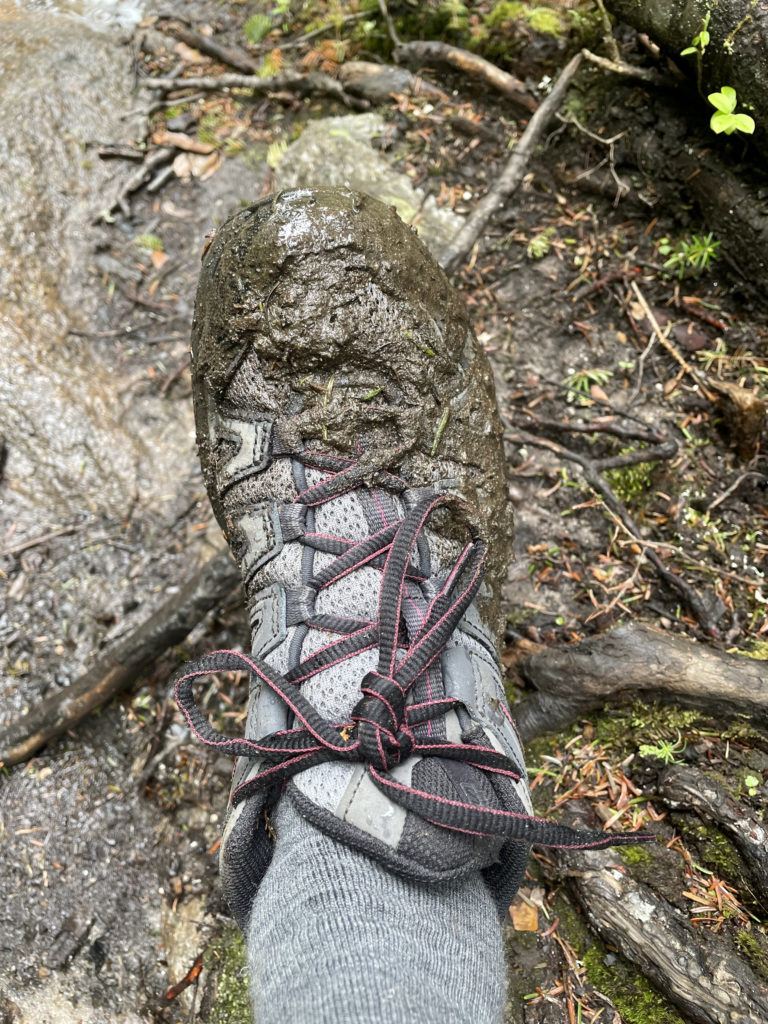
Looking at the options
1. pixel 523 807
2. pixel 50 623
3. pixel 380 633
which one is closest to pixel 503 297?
pixel 380 633

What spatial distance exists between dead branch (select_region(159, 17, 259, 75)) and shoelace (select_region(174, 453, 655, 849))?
3.23 m

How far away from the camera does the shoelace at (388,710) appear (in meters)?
1.57

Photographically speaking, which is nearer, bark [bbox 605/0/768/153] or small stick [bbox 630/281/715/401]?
bark [bbox 605/0/768/153]

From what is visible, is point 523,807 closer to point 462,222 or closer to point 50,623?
point 50,623

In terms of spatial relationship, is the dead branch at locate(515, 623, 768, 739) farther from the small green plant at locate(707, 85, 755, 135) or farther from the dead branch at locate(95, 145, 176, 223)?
the dead branch at locate(95, 145, 176, 223)

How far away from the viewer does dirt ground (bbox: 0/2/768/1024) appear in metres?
2.15

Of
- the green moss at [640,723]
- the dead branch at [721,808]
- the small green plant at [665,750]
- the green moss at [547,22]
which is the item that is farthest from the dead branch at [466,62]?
the dead branch at [721,808]

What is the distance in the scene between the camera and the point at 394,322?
225 cm

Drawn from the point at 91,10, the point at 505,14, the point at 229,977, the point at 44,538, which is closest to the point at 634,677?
the point at 229,977

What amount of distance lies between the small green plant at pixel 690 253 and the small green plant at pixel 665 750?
191 cm

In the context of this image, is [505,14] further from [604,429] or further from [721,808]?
[721,808]

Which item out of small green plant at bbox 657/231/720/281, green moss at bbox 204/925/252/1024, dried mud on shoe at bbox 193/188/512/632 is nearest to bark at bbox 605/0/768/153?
small green plant at bbox 657/231/720/281

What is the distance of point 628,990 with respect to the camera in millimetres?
1926

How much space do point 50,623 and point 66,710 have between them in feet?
1.56
